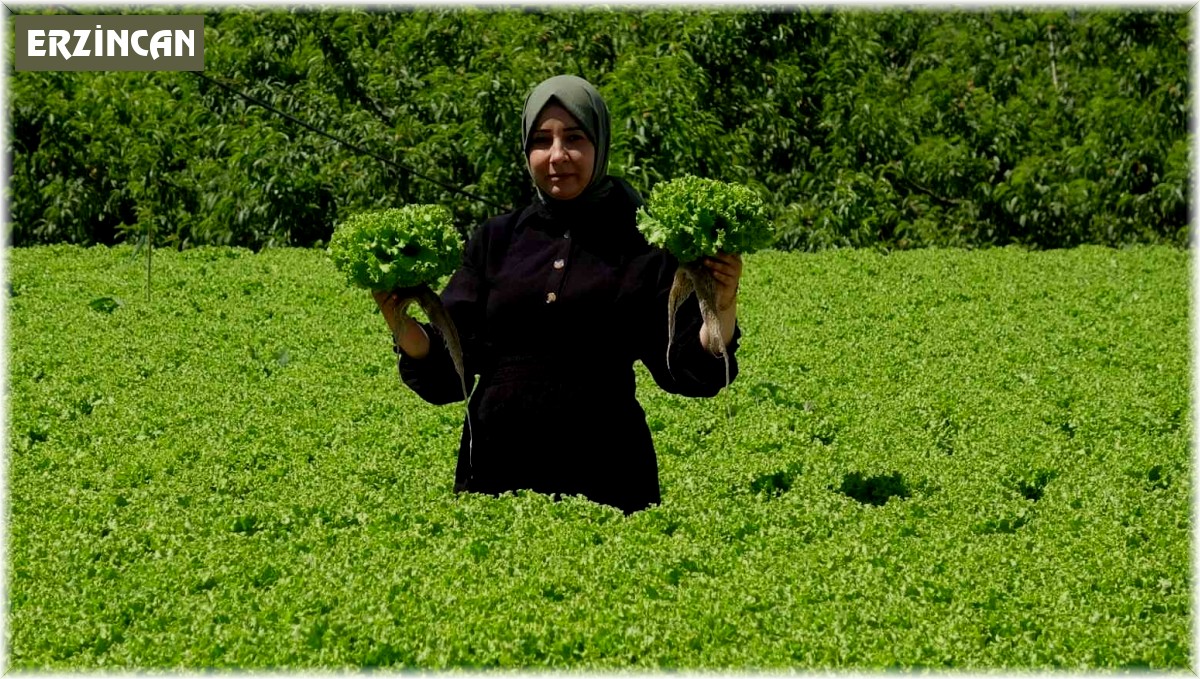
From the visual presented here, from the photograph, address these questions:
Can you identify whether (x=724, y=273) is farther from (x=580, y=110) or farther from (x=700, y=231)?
(x=580, y=110)

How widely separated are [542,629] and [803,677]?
0.80m

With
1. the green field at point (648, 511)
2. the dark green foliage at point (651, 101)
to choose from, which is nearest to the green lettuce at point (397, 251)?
the green field at point (648, 511)

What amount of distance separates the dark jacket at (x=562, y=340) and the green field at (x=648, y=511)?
424mm

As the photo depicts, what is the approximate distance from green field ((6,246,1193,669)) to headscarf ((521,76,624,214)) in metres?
1.14

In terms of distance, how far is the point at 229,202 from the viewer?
51.5ft

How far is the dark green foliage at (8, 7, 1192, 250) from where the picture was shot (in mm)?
15531

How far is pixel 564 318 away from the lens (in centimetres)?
505

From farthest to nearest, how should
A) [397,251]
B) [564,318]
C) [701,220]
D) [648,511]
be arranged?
[648,511], [564,318], [397,251], [701,220]

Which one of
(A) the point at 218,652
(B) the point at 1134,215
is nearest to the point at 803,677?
(A) the point at 218,652

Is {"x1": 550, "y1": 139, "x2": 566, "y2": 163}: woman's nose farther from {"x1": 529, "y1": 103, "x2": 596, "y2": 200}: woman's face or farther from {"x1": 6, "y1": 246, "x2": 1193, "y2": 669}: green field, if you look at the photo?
{"x1": 6, "y1": 246, "x2": 1193, "y2": 669}: green field

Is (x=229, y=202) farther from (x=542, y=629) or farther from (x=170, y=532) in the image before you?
(x=542, y=629)

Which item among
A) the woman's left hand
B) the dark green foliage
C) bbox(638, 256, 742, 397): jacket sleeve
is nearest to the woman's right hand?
bbox(638, 256, 742, 397): jacket sleeve

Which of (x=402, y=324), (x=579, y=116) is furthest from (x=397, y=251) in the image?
(x=579, y=116)

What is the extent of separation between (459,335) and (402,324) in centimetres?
26
